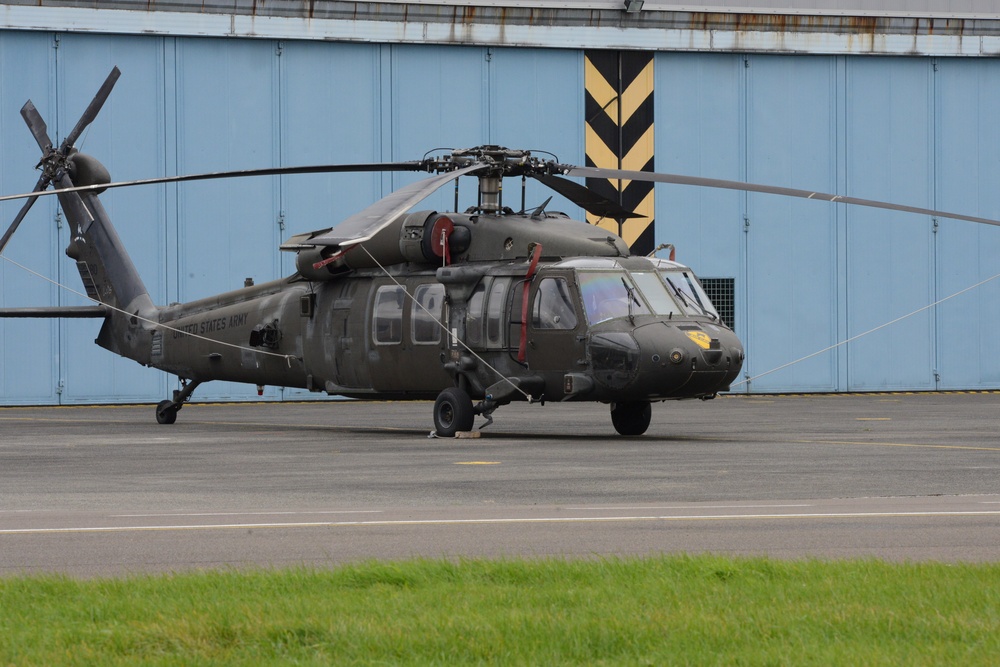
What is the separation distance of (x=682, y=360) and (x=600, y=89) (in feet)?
55.8

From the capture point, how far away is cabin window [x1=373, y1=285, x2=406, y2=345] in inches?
770

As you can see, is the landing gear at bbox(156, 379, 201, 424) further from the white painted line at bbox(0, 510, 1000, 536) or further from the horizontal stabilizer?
the white painted line at bbox(0, 510, 1000, 536)

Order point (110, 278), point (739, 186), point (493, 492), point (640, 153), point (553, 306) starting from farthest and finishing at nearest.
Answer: point (640, 153)
point (110, 278)
point (553, 306)
point (739, 186)
point (493, 492)

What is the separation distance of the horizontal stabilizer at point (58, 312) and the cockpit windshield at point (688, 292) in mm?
9856

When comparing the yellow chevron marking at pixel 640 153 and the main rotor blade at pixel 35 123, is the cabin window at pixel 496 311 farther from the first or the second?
the yellow chevron marking at pixel 640 153

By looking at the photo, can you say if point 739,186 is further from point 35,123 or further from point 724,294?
point 724,294

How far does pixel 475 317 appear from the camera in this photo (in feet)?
61.1

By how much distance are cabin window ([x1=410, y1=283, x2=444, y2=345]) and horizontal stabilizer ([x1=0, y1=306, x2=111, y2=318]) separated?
→ 6375 mm

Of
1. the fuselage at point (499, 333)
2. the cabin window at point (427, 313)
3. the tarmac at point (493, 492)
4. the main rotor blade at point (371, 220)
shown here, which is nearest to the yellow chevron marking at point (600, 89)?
the tarmac at point (493, 492)

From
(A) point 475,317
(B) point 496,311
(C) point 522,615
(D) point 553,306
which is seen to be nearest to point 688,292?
(D) point 553,306

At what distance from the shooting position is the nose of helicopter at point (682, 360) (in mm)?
16812

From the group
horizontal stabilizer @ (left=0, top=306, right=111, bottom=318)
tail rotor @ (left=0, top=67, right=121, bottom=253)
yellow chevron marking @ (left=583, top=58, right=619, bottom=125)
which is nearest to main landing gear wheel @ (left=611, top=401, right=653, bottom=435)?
horizontal stabilizer @ (left=0, top=306, right=111, bottom=318)

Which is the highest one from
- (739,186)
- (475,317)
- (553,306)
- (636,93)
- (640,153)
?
(636,93)

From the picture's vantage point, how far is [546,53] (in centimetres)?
3259
